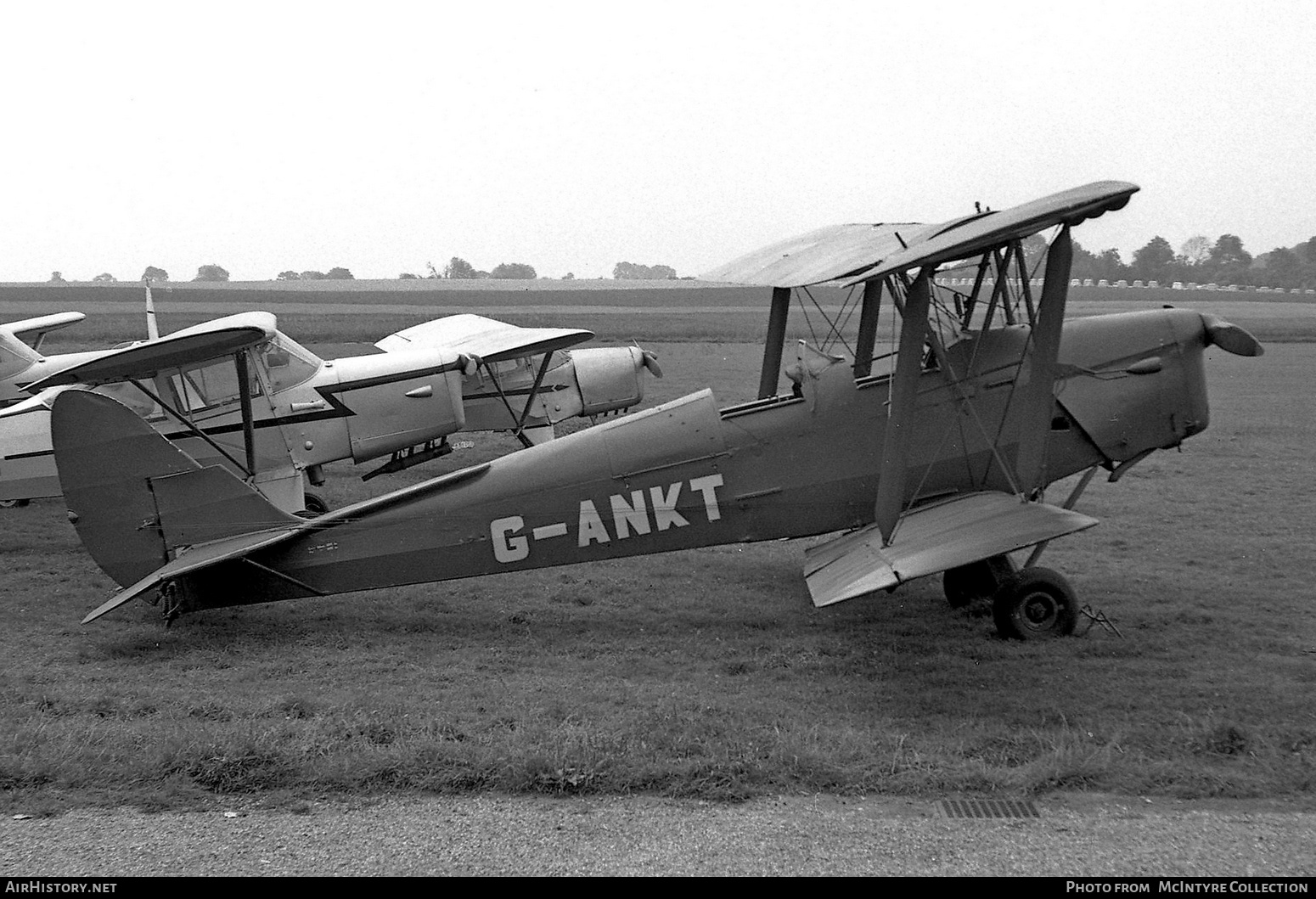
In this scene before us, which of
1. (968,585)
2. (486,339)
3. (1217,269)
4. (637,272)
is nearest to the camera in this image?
(968,585)

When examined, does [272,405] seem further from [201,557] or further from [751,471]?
[751,471]

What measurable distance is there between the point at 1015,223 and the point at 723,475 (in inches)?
105

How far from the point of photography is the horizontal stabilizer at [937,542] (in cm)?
618

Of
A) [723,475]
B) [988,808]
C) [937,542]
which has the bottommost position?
[988,808]

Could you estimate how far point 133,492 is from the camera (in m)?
7.23

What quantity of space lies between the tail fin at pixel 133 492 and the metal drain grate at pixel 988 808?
4894mm

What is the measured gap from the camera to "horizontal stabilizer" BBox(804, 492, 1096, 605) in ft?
20.3

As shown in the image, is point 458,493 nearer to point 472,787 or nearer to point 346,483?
point 472,787

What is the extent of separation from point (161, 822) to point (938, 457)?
5.21m

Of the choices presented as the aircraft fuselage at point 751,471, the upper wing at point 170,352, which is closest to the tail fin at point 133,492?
the aircraft fuselage at point 751,471

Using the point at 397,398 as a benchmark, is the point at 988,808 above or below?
below

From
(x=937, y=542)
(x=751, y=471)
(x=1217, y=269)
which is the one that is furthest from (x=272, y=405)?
(x=1217, y=269)

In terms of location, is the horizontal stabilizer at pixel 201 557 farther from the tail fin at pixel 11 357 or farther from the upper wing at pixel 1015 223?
the tail fin at pixel 11 357

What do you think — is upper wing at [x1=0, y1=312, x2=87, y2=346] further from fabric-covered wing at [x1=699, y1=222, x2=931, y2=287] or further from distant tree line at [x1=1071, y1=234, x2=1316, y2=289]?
distant tree line at [x1=1071, y1=234, x2=1316, y2=289]
